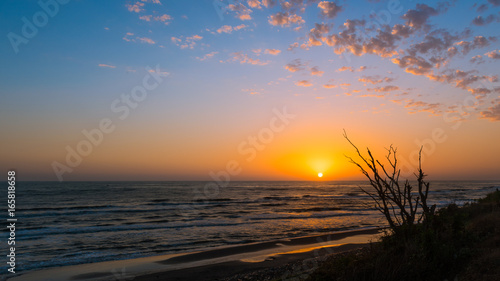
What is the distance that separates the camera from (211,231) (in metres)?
23.4

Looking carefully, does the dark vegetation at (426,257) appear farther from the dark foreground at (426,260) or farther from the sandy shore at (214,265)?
the sandy shore at (214,265)

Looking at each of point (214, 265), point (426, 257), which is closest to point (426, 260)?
point (426, 257)

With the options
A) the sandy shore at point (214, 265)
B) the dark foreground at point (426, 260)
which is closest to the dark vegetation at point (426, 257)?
the dark foreground at point (426, 260)

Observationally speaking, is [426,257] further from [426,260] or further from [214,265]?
[214,265]

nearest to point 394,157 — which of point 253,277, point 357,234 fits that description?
point 253,277

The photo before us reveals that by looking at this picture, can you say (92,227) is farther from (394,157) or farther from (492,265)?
(492,265)

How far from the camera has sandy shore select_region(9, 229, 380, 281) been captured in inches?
479

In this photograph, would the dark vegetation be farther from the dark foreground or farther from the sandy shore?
the sandy shore

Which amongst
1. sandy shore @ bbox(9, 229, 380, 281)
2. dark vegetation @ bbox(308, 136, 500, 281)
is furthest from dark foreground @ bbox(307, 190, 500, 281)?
sandy shore @ bbox(9, 229, 380, 281)

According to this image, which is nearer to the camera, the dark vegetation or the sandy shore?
the dark vegetation

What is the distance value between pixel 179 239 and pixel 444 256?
16495 millimetres

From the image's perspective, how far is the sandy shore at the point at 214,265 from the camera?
1216 cm

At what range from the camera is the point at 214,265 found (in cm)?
1387

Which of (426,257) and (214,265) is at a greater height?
(426,257)
